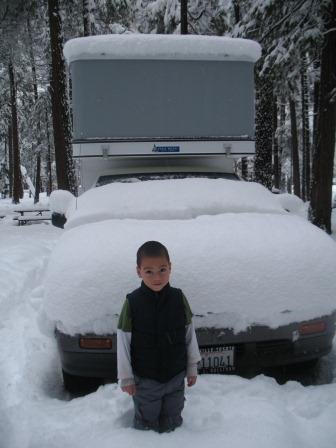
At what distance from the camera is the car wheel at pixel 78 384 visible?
124 inches

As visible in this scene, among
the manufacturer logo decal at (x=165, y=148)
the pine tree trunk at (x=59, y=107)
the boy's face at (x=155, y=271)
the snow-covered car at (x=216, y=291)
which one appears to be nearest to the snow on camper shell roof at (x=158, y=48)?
the manufacturer logo decal at (x=165, y=148)

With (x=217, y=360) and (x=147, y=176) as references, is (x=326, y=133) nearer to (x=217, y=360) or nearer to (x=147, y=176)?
A: (x=147, y=176)

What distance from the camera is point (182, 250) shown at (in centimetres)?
303

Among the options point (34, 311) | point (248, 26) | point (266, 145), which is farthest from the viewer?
point (266, 145)

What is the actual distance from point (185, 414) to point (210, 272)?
90 cm

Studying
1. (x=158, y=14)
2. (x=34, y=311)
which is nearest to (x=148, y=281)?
(x=34, y=311)

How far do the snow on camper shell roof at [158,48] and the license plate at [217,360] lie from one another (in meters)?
3.81

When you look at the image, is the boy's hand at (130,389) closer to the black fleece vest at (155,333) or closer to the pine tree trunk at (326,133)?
the black fleece vest at (155,333)

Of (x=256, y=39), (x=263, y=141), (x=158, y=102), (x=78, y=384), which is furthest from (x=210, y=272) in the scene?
(x=263, y=141)

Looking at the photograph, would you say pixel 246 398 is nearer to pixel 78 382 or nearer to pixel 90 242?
pixel 78 382

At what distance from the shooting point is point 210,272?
2914 millimetres

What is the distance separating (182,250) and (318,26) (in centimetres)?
808

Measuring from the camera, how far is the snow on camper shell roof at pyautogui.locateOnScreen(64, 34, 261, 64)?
5.19 meters

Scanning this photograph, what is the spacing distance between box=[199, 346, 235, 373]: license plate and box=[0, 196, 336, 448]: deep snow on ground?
0.26 feet
